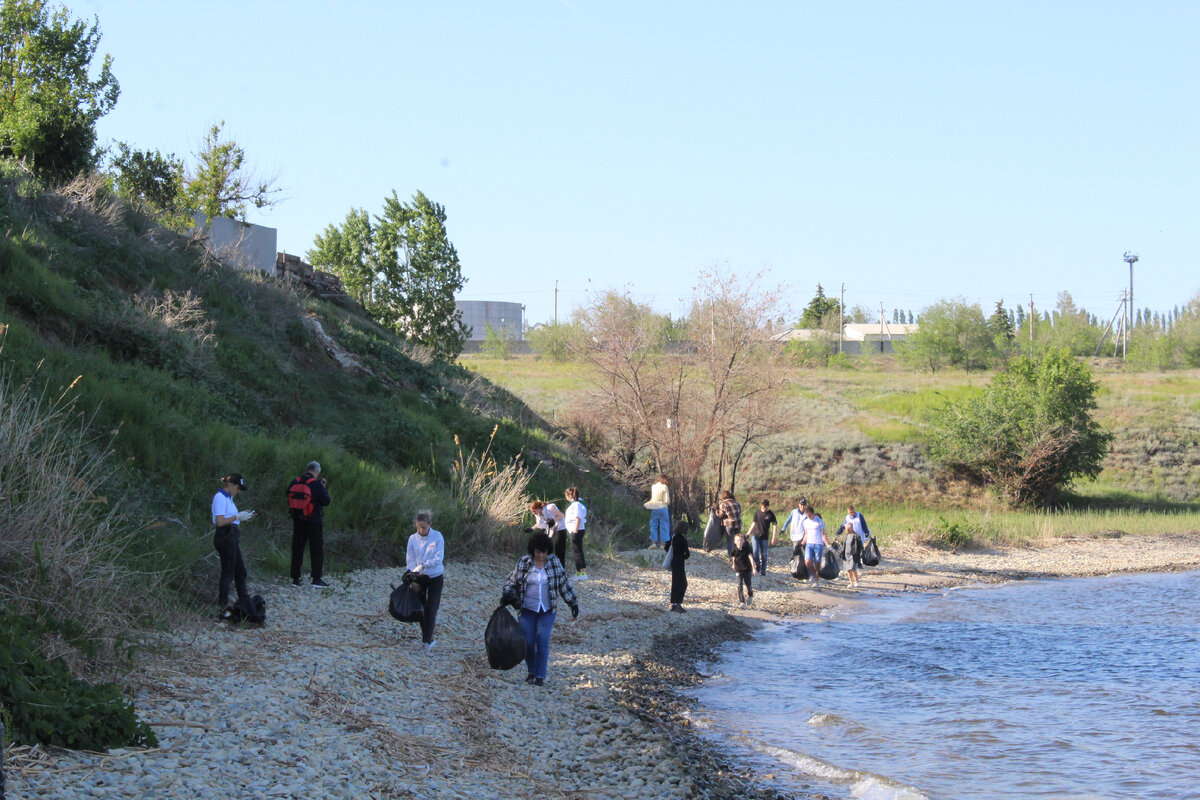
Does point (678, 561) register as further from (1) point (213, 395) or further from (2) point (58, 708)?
(2) point (58, 708)

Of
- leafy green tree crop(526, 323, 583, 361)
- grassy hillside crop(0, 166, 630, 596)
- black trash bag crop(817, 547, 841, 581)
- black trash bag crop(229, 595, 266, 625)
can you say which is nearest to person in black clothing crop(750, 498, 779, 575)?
black trash bag crop(817, 547, 841, 581)

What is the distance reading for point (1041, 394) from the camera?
136ft

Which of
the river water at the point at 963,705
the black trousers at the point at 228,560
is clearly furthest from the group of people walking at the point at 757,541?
the black trousers at the point at 228,560

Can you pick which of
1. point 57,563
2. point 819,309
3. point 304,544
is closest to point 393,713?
point 57,563

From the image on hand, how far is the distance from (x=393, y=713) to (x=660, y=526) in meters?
15.5

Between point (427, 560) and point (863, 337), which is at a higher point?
point (863, 337)

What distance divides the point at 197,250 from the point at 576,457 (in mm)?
12571

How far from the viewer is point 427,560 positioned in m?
10.6

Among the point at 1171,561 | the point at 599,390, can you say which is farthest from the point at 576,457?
the point at 1171,561

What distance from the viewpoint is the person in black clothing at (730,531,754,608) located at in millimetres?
17109

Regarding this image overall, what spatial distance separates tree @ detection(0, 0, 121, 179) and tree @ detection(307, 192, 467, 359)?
55.4 ft

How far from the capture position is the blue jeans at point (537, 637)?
10117 millimetres

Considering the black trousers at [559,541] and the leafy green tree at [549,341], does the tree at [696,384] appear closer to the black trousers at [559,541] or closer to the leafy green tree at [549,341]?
the black trousers at [559,541]

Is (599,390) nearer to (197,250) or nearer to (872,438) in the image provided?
(197,250)
